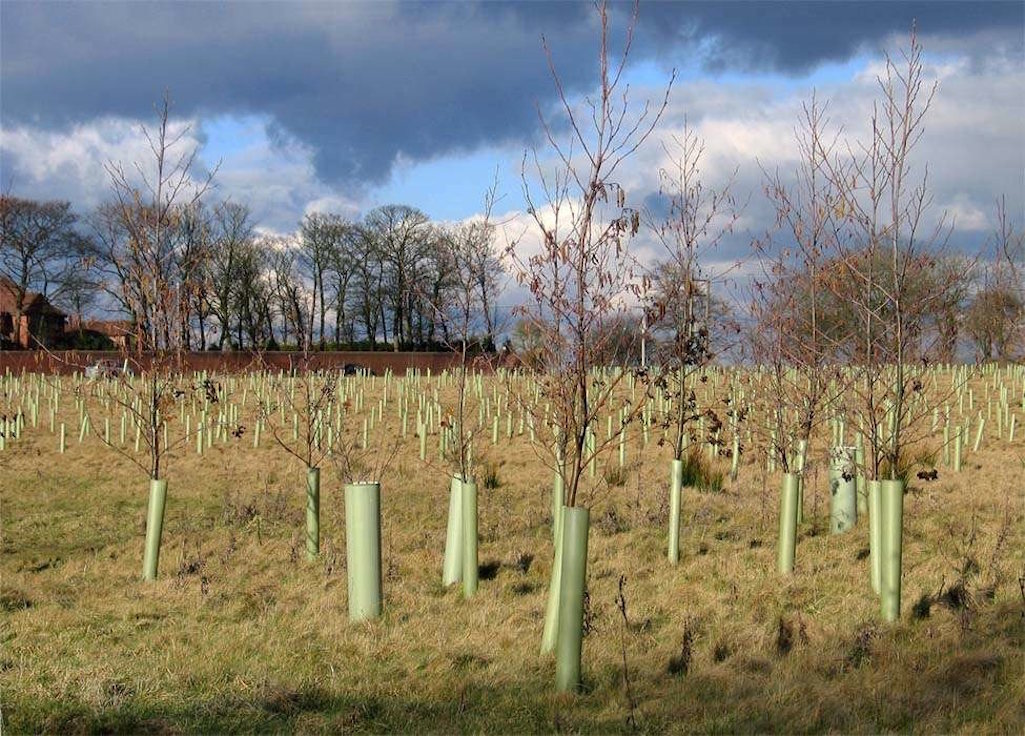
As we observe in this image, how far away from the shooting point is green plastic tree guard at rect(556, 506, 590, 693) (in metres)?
5.11

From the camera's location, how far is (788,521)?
804cm

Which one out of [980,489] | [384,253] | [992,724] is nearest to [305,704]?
[992,724]

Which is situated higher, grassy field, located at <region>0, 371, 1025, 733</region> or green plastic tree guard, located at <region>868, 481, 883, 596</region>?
green plastic tree guard, located at <region>868, 481, 883, 596</region>

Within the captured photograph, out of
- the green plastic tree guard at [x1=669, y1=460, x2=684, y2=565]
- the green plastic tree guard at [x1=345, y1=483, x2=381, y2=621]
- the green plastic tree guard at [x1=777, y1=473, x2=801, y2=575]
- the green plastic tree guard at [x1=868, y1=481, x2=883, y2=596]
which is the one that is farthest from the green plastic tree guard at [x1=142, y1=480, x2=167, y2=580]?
the green plastic tree guard at [x1=868, y1=481, x2=883, y2=596]

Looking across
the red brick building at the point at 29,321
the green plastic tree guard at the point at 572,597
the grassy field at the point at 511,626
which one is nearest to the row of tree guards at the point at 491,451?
the green plastic tree guard at the point at 572,597

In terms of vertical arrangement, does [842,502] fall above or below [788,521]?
below

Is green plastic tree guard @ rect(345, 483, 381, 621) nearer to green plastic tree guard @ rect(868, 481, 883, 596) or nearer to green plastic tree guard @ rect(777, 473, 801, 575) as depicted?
green plastic tree guard @ rect(777, 473, 801, 575)

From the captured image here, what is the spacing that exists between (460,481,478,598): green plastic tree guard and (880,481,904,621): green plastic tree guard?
9.73 ft

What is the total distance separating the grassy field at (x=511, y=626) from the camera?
495 centimetres

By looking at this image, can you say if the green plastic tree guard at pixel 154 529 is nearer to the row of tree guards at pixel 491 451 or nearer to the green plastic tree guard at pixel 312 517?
the row of tree guards at pixel 491 451

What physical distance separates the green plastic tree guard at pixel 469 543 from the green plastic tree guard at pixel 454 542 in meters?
0.25

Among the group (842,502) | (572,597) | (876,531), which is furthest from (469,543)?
(842,502)

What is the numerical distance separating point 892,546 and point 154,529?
609 cm

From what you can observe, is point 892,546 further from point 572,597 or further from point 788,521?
point 572,597
